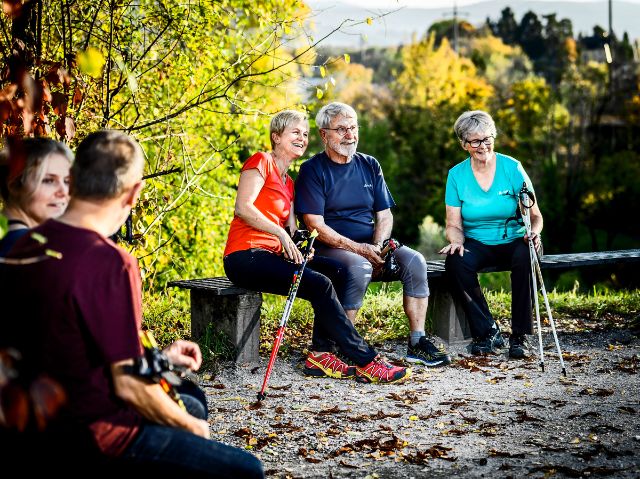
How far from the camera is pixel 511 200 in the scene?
6184 millimetres

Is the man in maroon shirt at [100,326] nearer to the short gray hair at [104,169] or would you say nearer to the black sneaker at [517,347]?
the short gray hair at [104,169]

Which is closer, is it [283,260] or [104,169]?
[104,169]

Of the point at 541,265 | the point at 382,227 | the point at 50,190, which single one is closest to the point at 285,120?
the point at 382,227

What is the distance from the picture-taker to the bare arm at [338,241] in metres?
5.75

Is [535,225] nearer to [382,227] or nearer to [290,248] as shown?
[382,227]

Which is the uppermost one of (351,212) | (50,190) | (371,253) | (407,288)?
(50,190)

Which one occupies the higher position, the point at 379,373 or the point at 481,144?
the point at 481,144

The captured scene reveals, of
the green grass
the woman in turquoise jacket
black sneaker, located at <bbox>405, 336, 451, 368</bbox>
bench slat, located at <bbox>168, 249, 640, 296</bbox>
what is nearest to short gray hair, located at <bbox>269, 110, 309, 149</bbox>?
bench slat, located at <bbox>168, 249, 640, 296</bbox>

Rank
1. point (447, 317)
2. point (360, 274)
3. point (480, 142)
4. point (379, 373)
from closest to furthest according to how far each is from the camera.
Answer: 1. point (379, 373)
2. point (360, 274)
3. point (480, 142)
4. point (447, 317)

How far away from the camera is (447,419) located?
4.58 metres

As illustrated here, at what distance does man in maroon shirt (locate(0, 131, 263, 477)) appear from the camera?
7.09 feet

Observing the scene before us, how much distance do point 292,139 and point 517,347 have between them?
215 centimetres

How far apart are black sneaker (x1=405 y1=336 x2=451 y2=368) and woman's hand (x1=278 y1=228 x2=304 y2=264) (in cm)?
112

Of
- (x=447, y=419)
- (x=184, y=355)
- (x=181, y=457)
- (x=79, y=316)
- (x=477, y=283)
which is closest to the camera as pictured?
(x=79, y=316)
